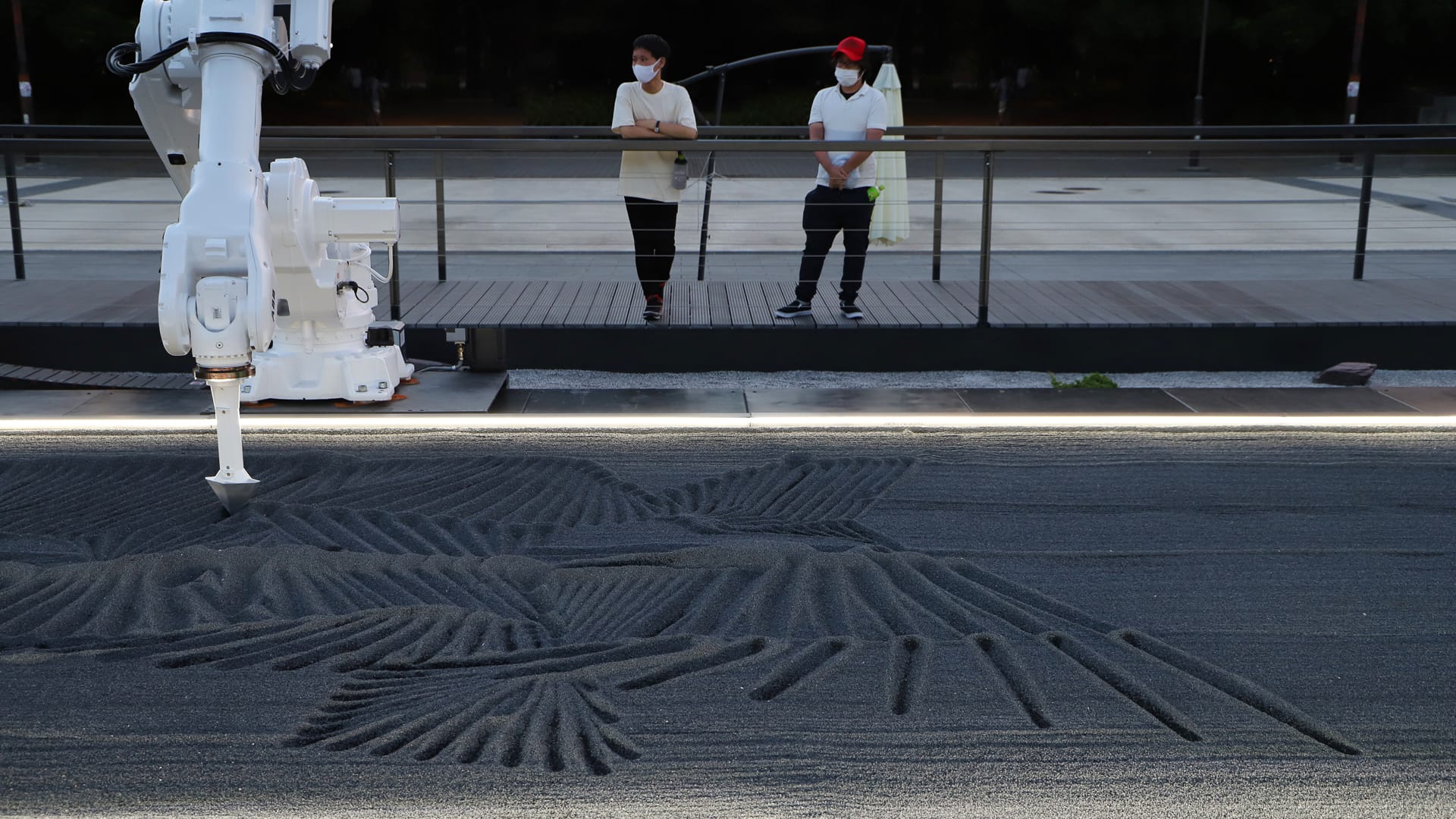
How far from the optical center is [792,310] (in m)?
6.16

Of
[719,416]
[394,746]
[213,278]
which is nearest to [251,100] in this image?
[213,278]

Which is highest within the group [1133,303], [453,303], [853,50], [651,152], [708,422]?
[853,50]

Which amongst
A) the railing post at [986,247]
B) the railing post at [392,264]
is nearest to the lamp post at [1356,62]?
the railing post at [986,247]

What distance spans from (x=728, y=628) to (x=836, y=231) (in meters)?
3.63

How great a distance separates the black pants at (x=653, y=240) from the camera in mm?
6289

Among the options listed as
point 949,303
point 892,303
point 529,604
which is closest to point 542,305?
point 892,303

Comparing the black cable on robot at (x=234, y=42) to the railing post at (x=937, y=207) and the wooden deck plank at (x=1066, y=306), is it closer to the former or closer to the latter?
the railing post at (x=937, y=207)

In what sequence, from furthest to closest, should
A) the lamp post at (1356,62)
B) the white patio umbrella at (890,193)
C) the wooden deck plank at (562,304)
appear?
the lamp post at (1356,62) → the white patio umbrella at (890,193) → the wooden deck plank at (562,304)

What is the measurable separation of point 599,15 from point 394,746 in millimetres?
21677

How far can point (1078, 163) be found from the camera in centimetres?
1686

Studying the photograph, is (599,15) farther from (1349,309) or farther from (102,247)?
(1349,309)

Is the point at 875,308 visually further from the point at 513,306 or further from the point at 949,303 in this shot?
the point at 513,306

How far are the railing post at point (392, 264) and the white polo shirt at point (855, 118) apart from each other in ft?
6.84

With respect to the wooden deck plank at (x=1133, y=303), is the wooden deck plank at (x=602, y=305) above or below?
below
